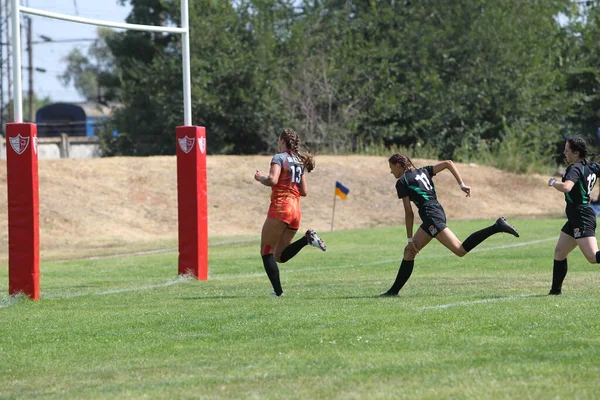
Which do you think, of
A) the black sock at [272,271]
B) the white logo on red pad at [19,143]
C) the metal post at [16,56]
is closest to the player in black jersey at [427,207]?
the black sock at [272,271]

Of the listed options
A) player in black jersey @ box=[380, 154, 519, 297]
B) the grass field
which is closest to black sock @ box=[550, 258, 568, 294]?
the grass field

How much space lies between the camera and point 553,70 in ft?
159

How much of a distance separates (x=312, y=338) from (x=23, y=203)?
5703 mm

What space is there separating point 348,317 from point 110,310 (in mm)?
3222

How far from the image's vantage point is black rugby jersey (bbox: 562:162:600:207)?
37.9 feet

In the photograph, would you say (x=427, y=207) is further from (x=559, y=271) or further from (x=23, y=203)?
(x=23, y=203)

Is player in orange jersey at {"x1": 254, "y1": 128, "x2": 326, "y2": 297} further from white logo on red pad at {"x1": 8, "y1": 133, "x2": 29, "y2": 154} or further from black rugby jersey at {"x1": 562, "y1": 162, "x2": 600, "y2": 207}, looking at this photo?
white logo on red pad at {"x1": 8, "y1": 133, "x2": 29, "y2": 154}

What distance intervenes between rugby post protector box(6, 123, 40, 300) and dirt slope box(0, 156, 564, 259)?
14.4 metres

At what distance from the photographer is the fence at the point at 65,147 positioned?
49.7 m

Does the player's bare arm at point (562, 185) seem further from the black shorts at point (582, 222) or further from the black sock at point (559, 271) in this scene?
the black sock at point (559, 271)

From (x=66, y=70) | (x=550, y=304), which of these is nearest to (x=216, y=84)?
(x=550, y=304)

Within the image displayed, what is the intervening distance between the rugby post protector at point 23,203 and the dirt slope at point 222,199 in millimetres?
14424

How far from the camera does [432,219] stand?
12.2m

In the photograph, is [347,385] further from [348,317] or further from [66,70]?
Result: [66,70]
